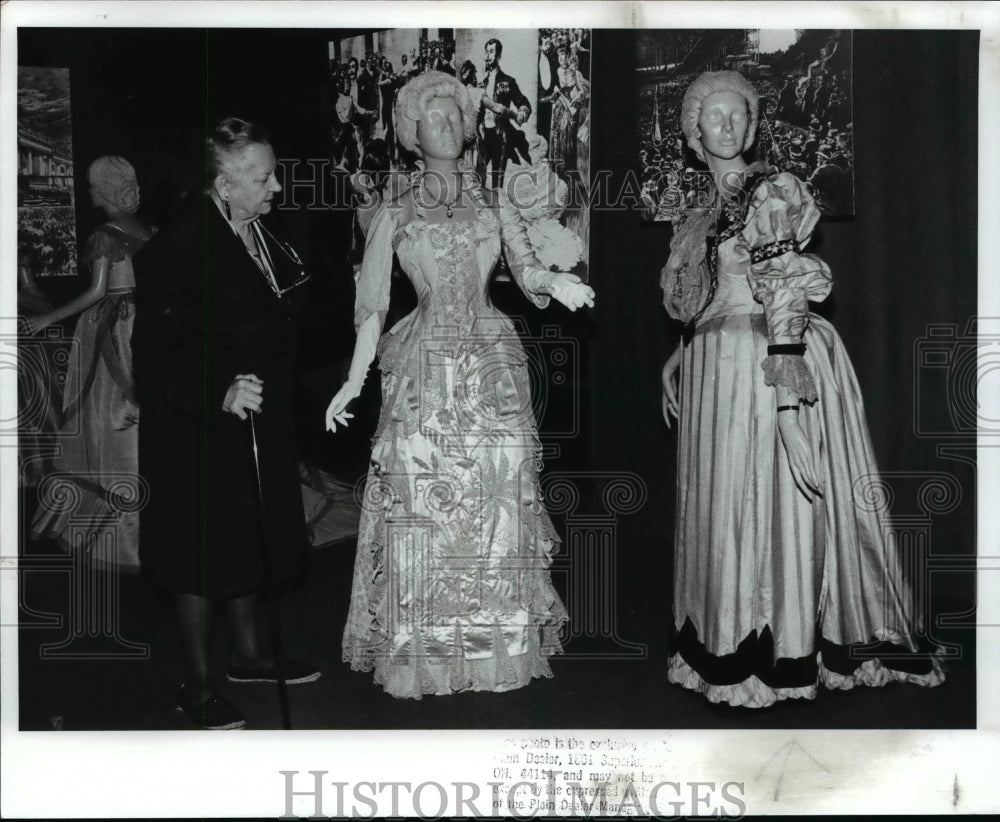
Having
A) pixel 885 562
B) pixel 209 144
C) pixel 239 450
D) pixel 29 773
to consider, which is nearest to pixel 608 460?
pixel 885 562

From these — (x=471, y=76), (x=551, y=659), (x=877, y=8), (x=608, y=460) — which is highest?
(x=877, y=8)

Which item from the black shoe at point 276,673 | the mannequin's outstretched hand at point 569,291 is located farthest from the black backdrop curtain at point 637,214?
the black shoe at point 276,673

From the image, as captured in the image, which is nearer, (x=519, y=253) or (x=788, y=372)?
(x=788, y=372)

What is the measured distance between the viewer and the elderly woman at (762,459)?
12.2 ft

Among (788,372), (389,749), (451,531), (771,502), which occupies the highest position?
(788,372)

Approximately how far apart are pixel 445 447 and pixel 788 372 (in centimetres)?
120

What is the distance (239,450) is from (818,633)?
6.97 feet

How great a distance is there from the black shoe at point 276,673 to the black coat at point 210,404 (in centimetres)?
29

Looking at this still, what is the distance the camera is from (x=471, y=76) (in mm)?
3896

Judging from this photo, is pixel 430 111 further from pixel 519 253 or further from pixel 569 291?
pixel 569 291

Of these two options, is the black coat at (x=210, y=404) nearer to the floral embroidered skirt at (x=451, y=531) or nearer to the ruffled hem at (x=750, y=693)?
the floral embroidered skirt at (x=451, y=531)

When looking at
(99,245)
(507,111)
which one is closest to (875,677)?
(507,111)

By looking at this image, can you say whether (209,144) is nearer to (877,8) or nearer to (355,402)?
(355,402)

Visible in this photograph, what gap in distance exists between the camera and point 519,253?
12.8 ft
